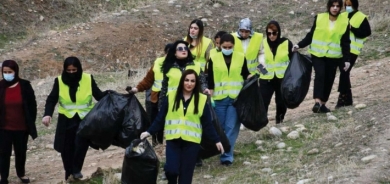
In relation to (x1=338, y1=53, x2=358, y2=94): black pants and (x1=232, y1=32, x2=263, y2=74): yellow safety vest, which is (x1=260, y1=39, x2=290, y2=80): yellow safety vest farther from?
A: (x1=338, y1=53, x2=358, y2=94): black pants

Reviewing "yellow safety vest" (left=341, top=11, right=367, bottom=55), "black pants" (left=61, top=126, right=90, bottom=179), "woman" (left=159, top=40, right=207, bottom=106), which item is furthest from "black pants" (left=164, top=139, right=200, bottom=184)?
"yellow safety vest" (left=341, top=11, right=367, bottom=55)

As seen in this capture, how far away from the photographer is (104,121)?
791 centimetres

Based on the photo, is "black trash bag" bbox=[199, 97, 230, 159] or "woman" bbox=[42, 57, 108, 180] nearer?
"black trash bag" bbox=[199, 97, 230, 159]

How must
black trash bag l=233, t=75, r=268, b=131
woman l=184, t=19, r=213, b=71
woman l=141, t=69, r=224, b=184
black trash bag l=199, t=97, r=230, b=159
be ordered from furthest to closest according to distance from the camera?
woman l=184, t=19, r=213, b=71, black trash bag l=233, t=75, r=268, b=131, black trash bag l=199, t=97, r=230, b=159, woman l=141, t=69, r=224, b=184

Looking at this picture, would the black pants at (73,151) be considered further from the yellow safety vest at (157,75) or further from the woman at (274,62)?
the woman at (274,62)

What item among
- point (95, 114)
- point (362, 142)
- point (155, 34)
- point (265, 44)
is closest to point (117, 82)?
point (155, 34)

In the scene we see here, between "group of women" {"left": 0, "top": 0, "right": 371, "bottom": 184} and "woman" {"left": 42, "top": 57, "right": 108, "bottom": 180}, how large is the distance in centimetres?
1

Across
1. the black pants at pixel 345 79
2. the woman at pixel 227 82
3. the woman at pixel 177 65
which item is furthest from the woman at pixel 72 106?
the black pants at pixel 345 79

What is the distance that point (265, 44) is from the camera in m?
9.24

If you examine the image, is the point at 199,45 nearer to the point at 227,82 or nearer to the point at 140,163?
the point at 227,82

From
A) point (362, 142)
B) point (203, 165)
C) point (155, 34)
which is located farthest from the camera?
point (155, 34)

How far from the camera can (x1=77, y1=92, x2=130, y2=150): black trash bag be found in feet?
25.9

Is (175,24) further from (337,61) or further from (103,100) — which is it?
(103,100)

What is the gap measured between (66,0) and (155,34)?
3631mm
